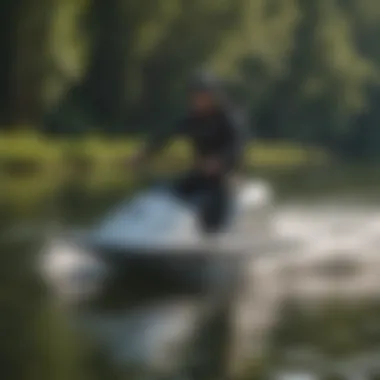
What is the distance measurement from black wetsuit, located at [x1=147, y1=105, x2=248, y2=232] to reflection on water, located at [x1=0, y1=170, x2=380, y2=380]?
0.09 m

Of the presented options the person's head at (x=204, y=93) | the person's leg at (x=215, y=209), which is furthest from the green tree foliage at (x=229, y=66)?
the person's leg at (x=215, y=209)

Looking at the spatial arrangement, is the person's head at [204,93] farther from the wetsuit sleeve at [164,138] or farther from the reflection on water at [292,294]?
the reflection on water at [292,294]

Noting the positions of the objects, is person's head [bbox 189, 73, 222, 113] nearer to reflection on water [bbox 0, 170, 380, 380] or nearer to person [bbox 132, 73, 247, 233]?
person [bbox 132, 73, 247, 233]

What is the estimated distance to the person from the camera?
1.24 meters

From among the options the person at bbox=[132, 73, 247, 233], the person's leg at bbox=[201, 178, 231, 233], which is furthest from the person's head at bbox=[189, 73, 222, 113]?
the person's leg at bbox=[201, 178, 231, 233]

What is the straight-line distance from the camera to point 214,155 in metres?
1.26

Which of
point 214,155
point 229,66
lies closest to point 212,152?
point 214,155

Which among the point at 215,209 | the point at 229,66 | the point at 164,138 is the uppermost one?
the point at 229,66

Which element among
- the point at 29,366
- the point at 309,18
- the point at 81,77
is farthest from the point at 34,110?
the point at 29,366

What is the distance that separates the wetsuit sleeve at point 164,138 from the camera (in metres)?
1.29

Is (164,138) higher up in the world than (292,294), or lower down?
higher up

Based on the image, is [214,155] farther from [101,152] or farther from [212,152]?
[101,152]

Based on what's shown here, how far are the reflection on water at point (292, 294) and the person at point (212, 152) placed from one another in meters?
0.09

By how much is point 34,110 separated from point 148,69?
0.18 m
